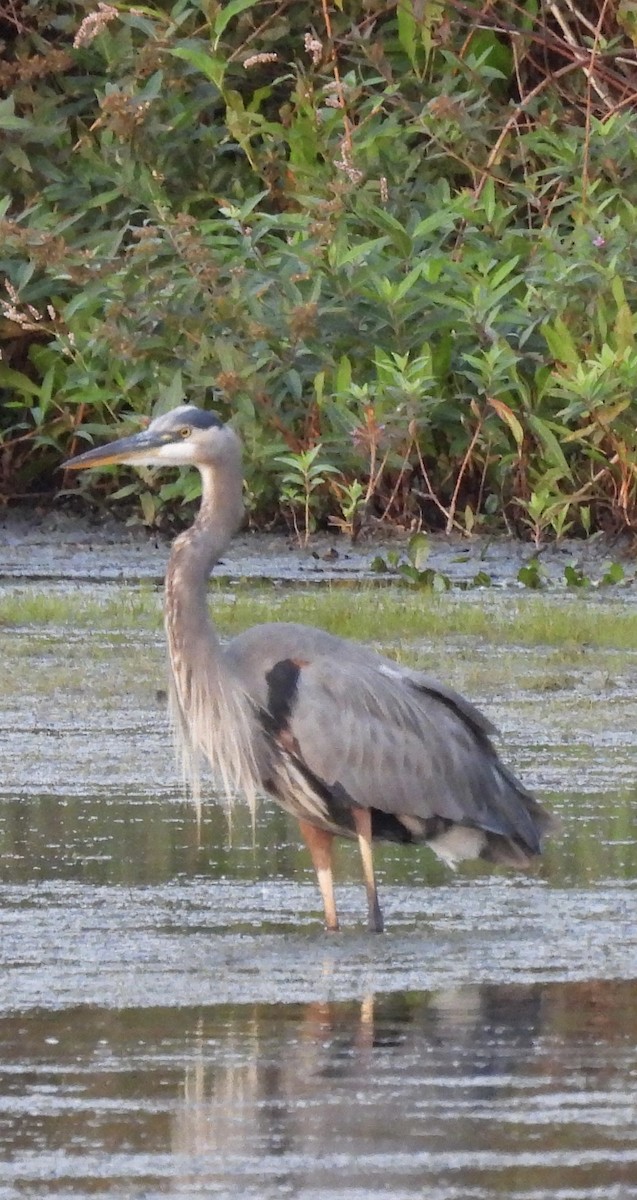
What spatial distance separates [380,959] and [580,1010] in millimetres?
643

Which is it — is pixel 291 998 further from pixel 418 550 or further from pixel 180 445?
pixel 418 550

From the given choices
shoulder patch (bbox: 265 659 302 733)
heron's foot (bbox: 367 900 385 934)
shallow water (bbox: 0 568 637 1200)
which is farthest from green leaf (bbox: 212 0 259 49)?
heron's foot (bbox: 367 900 385 934)

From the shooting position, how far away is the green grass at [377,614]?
9531 mm

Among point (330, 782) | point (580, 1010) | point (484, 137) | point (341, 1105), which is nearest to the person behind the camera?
point (341, 1105)

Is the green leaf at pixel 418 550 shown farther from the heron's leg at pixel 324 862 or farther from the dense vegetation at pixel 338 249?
the heron's leg at pixel 324 862

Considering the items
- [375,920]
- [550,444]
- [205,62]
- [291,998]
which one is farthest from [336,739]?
[205,62]

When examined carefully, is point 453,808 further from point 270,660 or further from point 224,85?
point 224,85

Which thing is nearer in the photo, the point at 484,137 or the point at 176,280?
the point at 176,280

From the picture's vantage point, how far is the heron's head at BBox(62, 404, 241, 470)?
6246 mm

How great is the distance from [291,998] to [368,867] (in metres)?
0.84

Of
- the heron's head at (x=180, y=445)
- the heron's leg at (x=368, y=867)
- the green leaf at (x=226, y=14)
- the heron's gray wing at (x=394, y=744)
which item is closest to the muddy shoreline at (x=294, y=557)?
the green leaf at (x=226, y=14)

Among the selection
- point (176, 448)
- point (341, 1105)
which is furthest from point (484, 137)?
point (341, 1105)

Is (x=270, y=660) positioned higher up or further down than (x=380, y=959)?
higher up

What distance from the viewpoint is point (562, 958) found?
16.9 ft
